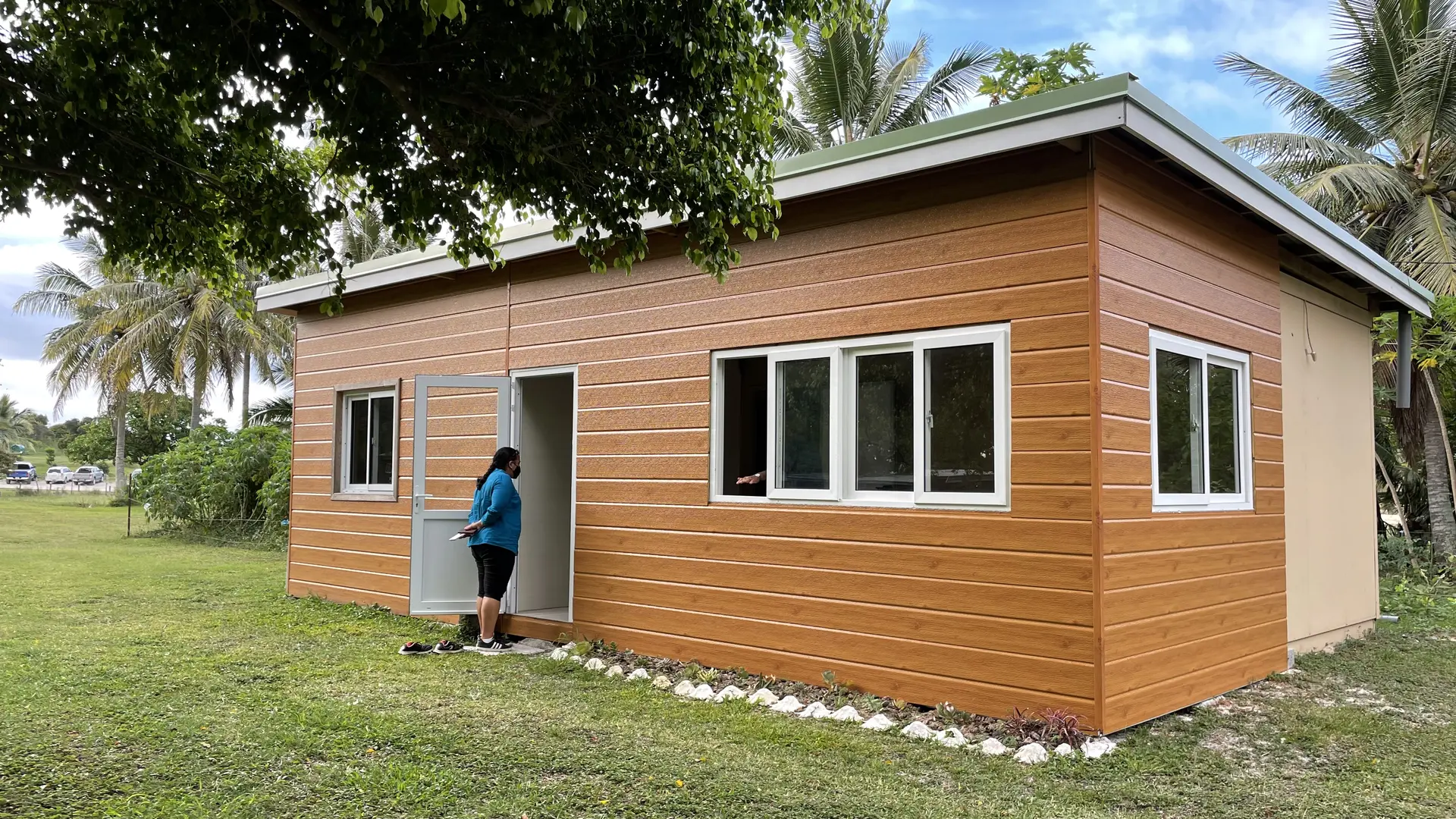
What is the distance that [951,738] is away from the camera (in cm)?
539

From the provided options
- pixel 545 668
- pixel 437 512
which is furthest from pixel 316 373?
pixel 545 668

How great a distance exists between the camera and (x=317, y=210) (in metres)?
6.08

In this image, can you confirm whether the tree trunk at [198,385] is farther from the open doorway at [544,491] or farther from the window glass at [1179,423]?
the window glass at [1179,423]

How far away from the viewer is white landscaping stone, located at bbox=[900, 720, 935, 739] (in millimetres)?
5447

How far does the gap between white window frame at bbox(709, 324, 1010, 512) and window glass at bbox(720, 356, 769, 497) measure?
0.13 feet

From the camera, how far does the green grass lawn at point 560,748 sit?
173 inches

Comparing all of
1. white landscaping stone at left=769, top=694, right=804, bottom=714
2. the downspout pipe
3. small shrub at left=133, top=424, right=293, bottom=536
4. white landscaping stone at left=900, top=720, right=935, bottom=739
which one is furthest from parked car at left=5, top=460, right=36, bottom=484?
the downspout pipe

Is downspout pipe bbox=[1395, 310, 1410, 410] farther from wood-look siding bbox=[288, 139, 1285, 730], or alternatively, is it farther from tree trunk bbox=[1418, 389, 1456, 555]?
tree trunk bbox=[1418, 389, 1456, 555]

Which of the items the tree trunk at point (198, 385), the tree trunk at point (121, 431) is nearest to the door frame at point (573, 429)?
the tree trunk at point (198, 385)

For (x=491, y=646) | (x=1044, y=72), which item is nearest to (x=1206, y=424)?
(x=491, y=646)

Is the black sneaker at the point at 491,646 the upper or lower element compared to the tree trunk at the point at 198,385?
lower

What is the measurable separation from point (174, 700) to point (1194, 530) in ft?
20.7

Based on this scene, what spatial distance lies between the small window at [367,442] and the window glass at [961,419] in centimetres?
595

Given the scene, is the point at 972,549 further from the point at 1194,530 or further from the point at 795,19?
the point at 795,19
